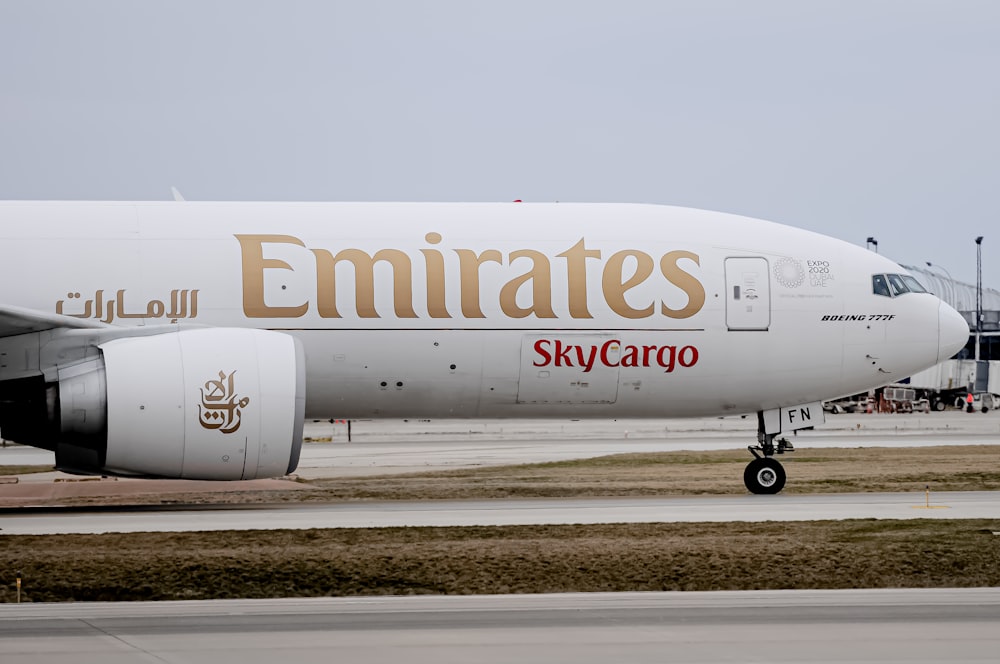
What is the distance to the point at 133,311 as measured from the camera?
62.2 feet

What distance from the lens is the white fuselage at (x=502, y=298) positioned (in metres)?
19.2

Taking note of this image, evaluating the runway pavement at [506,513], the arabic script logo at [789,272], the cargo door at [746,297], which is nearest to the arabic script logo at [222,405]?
the runway pavement at [506,513]

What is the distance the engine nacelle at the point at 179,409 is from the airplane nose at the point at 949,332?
10.5 metres

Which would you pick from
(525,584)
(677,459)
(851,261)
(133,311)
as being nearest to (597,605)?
(525,584)

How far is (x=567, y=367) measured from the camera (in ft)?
66.1

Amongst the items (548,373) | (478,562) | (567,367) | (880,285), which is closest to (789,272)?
(880,285)

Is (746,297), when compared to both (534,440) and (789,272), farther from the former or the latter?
(534,440)

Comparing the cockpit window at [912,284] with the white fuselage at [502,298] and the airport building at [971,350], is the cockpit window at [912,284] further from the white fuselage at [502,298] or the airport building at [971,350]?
the airport building at [971,350]

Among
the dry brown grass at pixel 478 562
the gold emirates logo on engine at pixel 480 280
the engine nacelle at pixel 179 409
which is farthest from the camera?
the gold emirates logo on engine at pixel 480 280

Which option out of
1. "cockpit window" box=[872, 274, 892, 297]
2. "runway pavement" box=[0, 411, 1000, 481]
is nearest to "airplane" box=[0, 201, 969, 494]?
"cockpit window" box=[872, 274, 892, 297]

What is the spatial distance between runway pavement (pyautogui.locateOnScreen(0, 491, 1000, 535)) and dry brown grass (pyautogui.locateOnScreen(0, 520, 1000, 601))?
1352mm

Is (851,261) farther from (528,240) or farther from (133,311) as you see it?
(133,311)

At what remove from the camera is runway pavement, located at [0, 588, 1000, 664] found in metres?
9.26

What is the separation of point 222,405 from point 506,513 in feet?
13.7
